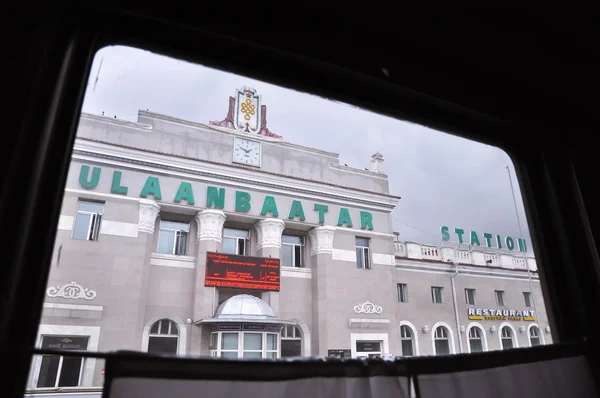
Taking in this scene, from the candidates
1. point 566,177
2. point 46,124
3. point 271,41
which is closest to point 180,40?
point 271,41

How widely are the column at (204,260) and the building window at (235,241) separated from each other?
1.11ft

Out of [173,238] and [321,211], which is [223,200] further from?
[321,211]

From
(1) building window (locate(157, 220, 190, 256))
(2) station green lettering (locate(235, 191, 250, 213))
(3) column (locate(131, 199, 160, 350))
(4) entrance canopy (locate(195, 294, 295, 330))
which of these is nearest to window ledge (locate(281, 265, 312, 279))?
(4) entrance canopy (locate(195, 294, 295, 330))

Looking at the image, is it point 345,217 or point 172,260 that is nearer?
point 172,260

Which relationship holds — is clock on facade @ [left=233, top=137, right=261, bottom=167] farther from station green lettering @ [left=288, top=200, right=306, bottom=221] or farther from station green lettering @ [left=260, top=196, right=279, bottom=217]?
station green lettering @ [left=288, top=200, right=306, bottom=221]

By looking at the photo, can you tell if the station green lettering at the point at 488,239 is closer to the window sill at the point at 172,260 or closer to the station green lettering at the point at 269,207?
the station green lettering at the point at 269,207

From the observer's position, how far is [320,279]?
27.9 feet

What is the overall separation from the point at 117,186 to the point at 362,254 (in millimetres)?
5565

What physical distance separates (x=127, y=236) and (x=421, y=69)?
6.92m

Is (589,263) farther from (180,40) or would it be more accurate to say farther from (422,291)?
(422,291)

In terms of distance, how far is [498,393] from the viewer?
2.97 ft

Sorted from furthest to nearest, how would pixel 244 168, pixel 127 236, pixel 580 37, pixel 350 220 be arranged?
pixel 350 220 < pixel 244 168 < pixel 127 236 < pixel 580 37

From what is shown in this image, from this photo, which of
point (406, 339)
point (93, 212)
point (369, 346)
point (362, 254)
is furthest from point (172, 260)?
point (406, 339)

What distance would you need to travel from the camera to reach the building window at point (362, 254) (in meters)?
9.05
